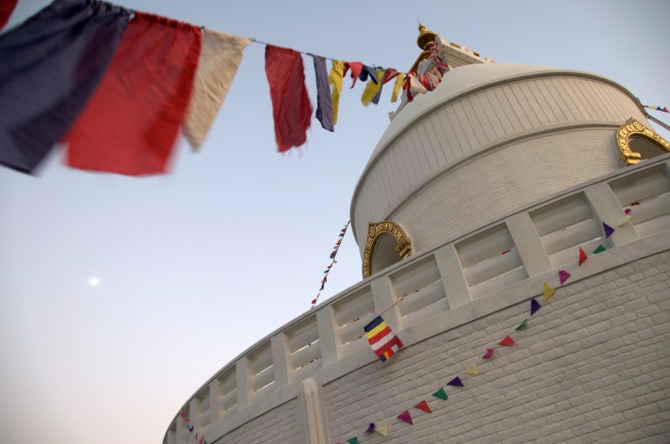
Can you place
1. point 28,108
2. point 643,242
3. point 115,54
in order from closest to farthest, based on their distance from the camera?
point 28,108 < point 115,54 < point 643,242

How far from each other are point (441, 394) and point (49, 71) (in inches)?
177

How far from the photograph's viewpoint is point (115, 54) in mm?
4320

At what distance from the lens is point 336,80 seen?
6.29 metres

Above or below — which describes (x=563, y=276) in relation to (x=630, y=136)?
below

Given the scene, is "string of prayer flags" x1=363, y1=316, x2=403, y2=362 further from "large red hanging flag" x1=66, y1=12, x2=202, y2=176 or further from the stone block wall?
"large red hanging flag" x1=66, y1=12, x2=202, y2=176

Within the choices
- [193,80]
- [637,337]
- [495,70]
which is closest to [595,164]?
[495,70]

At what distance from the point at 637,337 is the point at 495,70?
716 centimetres

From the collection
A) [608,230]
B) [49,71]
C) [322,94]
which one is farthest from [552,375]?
[49,71]

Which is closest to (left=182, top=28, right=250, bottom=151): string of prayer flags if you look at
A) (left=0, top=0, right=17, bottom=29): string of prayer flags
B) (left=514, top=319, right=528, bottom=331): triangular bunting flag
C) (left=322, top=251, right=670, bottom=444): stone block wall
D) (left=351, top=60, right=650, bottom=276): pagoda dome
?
(left=0, top=0, right=17, bottom=29): string of prayer flags

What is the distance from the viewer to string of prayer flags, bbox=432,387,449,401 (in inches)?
206

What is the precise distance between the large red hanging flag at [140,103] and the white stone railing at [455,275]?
310 centimetres

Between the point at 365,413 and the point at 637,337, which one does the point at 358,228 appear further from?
the point at 637,337

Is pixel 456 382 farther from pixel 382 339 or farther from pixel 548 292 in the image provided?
pixel 548 292

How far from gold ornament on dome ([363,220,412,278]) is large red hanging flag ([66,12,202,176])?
5.46 m
